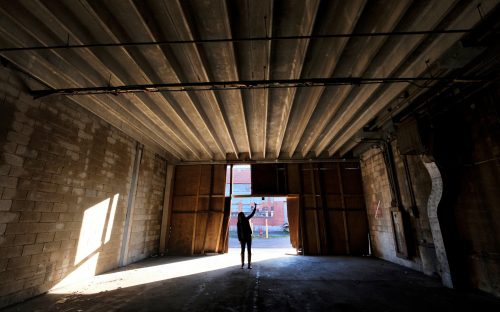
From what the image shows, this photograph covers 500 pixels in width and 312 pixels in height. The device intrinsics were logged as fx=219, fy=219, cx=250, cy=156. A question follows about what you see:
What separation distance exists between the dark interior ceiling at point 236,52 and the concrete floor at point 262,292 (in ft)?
11.3

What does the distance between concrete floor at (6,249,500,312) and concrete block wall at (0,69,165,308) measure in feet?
1.52

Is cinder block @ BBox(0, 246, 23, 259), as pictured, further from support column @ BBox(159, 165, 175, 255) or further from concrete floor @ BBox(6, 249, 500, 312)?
support column @ BBox(159, 165, 175, 255)

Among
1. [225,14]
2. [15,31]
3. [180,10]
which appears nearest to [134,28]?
[180,10]

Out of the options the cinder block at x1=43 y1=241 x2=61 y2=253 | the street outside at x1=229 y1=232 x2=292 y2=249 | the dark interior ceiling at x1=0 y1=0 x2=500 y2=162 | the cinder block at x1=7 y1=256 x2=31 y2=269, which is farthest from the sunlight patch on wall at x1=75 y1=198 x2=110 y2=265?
the street outside at x1=229 y1=232 x2=292 y2=249

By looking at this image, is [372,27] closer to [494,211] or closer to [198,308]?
[494,211]

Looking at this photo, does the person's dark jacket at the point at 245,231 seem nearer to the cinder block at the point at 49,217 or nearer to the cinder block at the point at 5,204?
the cinder block at the point at 49,217

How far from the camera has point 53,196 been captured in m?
4.30

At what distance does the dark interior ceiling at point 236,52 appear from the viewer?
9.23 feet

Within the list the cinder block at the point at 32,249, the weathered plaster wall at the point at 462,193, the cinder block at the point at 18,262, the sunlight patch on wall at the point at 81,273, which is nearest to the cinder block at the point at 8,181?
the cinder block at the point at 32,249

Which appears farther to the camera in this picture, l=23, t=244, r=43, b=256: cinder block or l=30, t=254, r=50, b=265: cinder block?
l=30, t=254, r=50, b=265: cinder block

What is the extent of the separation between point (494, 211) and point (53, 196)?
26.5ft

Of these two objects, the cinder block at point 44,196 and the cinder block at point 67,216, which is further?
the cinder block at point 67,216

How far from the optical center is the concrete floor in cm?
341

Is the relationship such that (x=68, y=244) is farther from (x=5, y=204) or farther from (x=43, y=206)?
(x=5, y=204)
